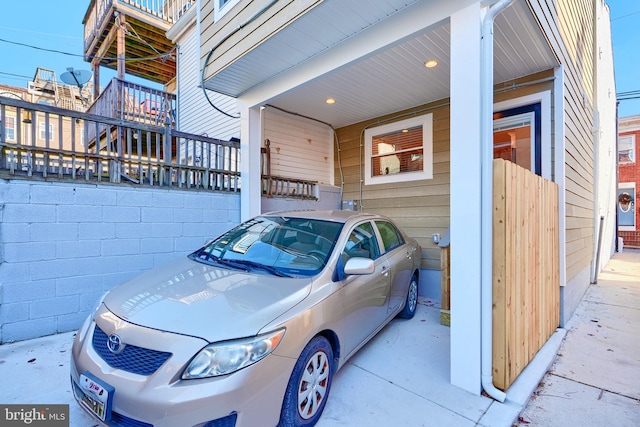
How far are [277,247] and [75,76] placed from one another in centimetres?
682

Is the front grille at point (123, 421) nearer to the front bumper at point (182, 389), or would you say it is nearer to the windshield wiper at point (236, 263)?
the front bumper at point (182, 389)

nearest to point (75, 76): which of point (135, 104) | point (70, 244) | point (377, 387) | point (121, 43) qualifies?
point (121, 43)

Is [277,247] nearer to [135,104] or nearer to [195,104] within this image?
[135,104]

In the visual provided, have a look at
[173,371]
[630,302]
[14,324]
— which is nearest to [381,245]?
[173,371]

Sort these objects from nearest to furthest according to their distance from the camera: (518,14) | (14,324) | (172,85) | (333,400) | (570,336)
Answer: (333,400) < (518,14) < (14,324) < (570,336) < (172,85)

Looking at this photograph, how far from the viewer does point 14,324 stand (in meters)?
3.11

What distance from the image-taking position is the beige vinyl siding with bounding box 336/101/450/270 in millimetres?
5141

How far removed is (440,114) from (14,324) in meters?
6.14

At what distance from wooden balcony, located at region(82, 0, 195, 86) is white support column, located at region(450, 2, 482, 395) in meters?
7.25

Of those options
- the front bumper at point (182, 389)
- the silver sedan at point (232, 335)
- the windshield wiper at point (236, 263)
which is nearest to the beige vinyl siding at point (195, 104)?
the windshield wiper at point (236, 263)

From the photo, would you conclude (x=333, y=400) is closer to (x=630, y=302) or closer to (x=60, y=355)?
(x=60, y=355)

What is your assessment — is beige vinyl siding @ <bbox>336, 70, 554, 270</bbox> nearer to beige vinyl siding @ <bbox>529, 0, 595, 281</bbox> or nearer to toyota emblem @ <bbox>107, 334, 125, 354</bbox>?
beige vinyl siding @ <bbox>529, 0, 595, 281</bbox>

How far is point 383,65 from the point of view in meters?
4.00

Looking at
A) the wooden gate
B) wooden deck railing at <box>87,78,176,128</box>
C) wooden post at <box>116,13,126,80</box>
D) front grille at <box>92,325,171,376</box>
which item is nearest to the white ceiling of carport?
the wooden gate
